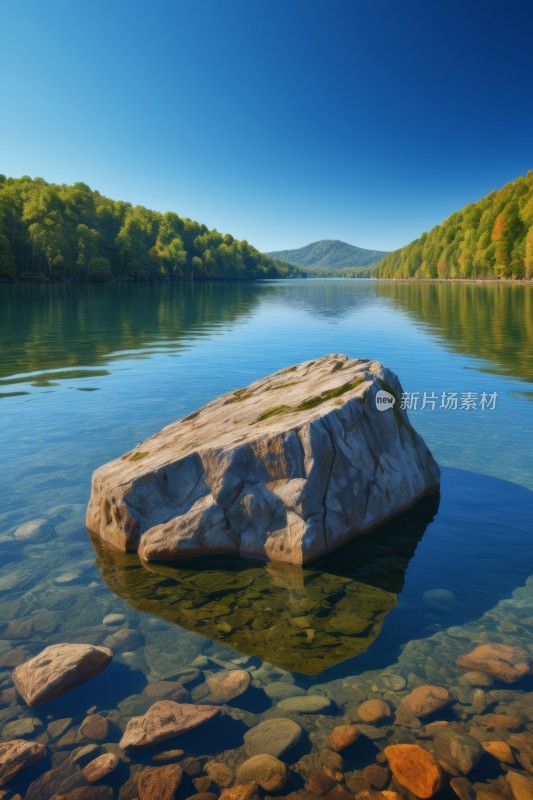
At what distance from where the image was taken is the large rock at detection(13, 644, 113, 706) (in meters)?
4.61

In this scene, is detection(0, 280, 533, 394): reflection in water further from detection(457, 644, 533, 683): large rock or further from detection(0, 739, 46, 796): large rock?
detection(457, 644, 533, 683): large rock

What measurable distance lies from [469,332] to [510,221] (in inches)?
3078

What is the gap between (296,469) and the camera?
281 inches

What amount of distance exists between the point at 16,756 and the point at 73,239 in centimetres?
11786

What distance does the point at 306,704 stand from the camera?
452 centimetres

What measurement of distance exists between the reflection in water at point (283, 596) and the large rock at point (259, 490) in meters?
0.29

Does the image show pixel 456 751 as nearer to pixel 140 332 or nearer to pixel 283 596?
pixel 283 596

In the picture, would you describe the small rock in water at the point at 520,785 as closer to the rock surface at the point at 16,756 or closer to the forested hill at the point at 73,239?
the rock surface at the point at 16,756

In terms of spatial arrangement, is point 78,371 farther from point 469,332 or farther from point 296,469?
point 469,332

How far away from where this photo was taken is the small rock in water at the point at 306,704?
4.45 m

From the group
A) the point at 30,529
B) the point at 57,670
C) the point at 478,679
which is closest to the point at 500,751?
the point at 478,679

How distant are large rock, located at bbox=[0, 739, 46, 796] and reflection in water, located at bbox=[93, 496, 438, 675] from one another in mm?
1895

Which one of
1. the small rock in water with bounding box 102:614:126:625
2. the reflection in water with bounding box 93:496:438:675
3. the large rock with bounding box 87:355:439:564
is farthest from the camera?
the large rock with bounding box 87:355:439:564

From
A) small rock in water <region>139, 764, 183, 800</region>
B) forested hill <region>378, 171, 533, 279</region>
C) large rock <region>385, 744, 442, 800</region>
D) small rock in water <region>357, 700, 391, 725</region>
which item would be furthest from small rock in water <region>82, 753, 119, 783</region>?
forested hill <region>378, 171, 533, 279</region>
